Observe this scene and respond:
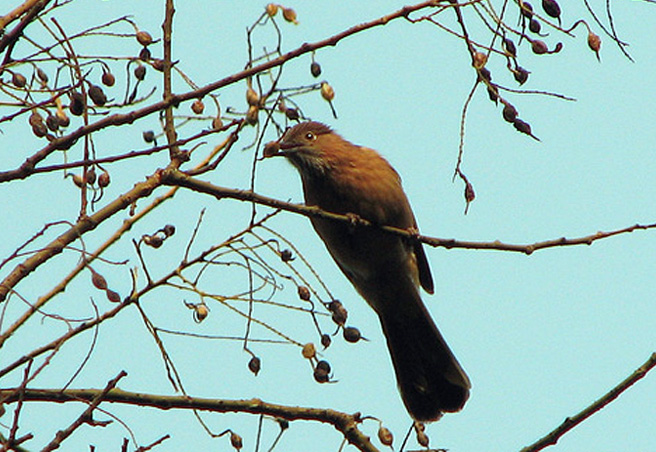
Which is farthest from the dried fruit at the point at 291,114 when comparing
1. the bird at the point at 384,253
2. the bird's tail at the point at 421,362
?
the bird's tail at the point at 421,362

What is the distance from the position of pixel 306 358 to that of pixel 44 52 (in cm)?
151

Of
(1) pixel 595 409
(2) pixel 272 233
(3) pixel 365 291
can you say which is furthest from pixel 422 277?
(1) pixel 595 409

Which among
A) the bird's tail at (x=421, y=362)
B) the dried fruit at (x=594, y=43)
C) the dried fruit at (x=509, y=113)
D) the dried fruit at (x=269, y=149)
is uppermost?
the bird's tail at (x=421, y=362)

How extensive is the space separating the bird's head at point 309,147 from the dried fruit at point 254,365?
209cm

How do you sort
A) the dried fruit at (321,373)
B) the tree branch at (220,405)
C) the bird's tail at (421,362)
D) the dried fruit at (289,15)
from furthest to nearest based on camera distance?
the bird's tail at (421,362)
the dried fruit at (321,373)
the tree branch at (220,405)
the dried fruit at (289,15)

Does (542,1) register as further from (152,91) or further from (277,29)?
(152,91)

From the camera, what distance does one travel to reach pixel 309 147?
226 inches

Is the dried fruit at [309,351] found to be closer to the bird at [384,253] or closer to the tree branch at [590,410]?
the tree branch at [590,410]

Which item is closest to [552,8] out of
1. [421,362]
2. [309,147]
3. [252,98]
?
[252,98]

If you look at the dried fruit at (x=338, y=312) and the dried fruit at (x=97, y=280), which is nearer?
the dried fruit at (x=97, y=280)

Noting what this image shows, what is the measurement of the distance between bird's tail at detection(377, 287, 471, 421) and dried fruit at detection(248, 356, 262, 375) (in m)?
2.78

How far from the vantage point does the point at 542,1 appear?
354cm

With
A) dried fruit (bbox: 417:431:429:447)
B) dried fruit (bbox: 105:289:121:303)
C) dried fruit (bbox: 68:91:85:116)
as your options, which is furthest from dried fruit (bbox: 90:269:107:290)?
dried fruit (bbox: 417:431:429:447)

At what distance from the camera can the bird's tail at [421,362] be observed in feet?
20.4
